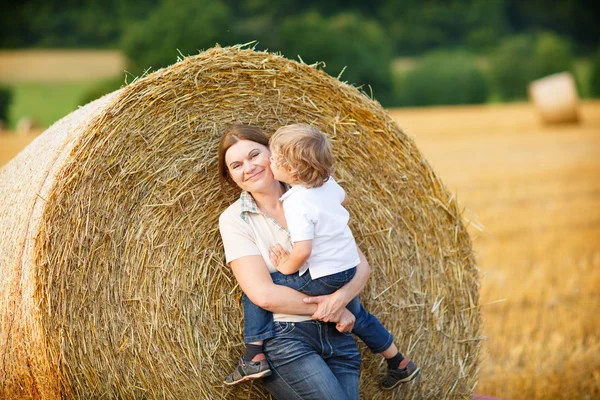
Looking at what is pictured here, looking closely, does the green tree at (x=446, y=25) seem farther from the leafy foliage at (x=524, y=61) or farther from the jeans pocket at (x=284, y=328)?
the jeans pocket at (x=284, y=328)

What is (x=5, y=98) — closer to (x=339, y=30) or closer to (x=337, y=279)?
(x=339, y=30)

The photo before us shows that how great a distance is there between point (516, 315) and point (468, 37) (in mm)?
21151

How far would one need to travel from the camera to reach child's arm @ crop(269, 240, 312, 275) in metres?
2.86

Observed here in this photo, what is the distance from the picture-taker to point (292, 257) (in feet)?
9.50

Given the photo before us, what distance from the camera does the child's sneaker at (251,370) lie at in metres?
2.97

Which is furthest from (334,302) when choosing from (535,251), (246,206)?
(535,251)

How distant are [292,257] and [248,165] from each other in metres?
0.47

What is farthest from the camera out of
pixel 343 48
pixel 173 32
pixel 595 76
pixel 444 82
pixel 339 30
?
pixel 595 76

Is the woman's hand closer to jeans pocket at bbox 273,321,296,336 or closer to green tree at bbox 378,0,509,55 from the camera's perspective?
jeans pocket at bbox 273,321,296,336

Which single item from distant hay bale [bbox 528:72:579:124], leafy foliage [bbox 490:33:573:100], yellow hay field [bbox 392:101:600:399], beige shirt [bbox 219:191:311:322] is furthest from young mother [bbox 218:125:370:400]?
leafy foliage [bbox 490:33:573:100]

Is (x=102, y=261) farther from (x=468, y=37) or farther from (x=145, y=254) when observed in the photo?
(x=468, y=37)

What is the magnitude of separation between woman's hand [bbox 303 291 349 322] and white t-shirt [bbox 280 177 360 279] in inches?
4.3

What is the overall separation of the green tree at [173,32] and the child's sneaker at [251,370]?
51.8 feet

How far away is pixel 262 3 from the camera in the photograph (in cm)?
2228
